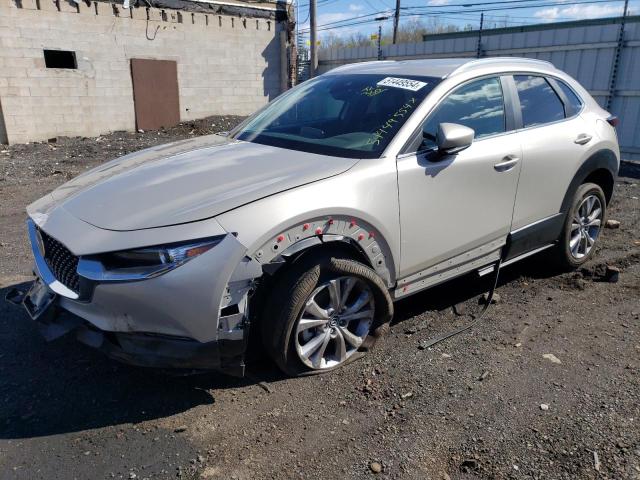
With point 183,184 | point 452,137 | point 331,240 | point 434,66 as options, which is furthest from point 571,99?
point 183,184

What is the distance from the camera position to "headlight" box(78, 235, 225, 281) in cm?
250

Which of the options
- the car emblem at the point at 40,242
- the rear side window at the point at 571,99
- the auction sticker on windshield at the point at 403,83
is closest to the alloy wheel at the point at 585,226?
the rear side window at the point at 571,99

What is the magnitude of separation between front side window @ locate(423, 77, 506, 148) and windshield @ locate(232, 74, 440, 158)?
0.54 feet

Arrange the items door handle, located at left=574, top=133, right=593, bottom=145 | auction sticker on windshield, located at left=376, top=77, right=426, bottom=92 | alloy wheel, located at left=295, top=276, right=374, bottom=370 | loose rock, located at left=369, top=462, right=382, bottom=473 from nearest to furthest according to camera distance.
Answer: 1. loose rock, located at left=369, top=462, right=382, bottom=473
2. alloy wheel, located at left=295, top=276, right=374, bottom=370
3. auction sticker on windshield, located at left=376, top=77, right=426, bottom=92
4. door handle, located at left=574, top=133, right=593, bottom=145

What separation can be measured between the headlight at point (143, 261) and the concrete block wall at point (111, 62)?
12974mm

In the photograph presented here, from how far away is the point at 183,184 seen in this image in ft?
9.70

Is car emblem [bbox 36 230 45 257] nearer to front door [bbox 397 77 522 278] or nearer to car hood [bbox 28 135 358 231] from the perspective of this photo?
car hood [bbox 28 135 358 231]

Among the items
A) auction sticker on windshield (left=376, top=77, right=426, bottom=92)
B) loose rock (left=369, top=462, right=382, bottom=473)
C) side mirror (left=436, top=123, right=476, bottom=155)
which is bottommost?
loose rock (left=369, top=462, right=382, bottom=473)

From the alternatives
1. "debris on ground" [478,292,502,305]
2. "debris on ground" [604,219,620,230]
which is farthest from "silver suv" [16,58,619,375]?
"debris on ground" [604,219,620,230]

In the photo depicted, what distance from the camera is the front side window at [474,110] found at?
11.2 feet

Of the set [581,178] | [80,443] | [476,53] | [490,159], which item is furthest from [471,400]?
[476,53]

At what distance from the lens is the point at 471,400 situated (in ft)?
9.77

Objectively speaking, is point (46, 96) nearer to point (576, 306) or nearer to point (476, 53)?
point (476, 53)

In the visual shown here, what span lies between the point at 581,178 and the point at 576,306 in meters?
1.11
